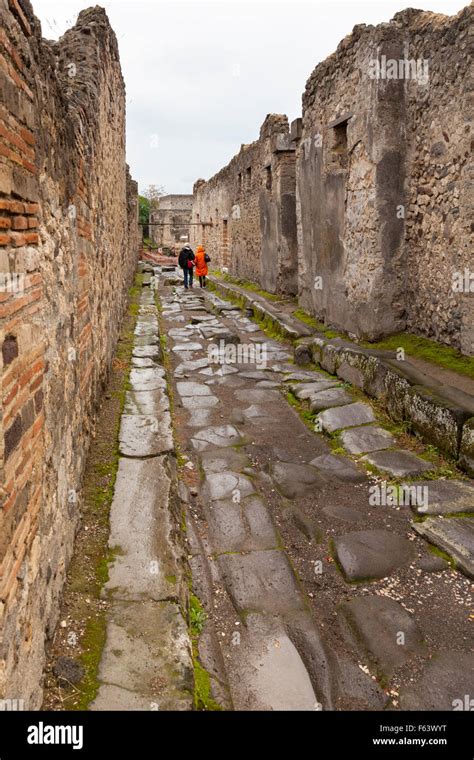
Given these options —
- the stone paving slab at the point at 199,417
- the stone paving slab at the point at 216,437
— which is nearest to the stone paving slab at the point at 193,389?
the stone paving slab at the point at 199,417

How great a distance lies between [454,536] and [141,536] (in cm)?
182

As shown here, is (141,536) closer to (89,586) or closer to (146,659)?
(89,586)

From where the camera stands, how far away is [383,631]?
2.56 metres

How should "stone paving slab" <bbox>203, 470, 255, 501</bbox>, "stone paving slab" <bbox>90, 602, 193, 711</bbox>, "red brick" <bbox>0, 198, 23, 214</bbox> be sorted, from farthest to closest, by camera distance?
"stone paving slab" <bbox>203, 470, 255, 501</bbox> → "stone paving slab" <bbox>90, 602, 193, 711</bbox> → "red brick" <bbox>0, 198, 23, 214</bbox>

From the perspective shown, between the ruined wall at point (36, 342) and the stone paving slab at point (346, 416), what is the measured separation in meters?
2.28

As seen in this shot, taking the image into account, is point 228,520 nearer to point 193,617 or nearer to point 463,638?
point 193,617

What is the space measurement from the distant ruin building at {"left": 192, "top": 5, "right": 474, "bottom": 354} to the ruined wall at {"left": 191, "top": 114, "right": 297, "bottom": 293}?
1.87 meters

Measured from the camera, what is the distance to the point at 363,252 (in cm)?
675

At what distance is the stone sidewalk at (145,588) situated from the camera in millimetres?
2002

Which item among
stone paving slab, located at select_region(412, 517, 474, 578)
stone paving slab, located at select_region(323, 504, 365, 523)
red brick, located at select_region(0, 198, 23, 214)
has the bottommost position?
stone paving slab, located at select_region(323, 504, 365, 523)

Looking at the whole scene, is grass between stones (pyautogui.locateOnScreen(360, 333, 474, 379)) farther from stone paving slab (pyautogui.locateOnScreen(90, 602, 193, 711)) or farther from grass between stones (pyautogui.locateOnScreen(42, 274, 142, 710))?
stone paving slab (pyautogui.locateOnScreen(90, 602, 193, 711))

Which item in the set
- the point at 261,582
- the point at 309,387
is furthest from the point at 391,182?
the point at 261,582

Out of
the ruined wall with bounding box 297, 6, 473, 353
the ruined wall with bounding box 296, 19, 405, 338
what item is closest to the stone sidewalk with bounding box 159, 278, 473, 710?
the ruined wall with bounding box 297, 6, 473, 353

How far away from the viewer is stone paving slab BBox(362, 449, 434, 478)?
406 centimetres
